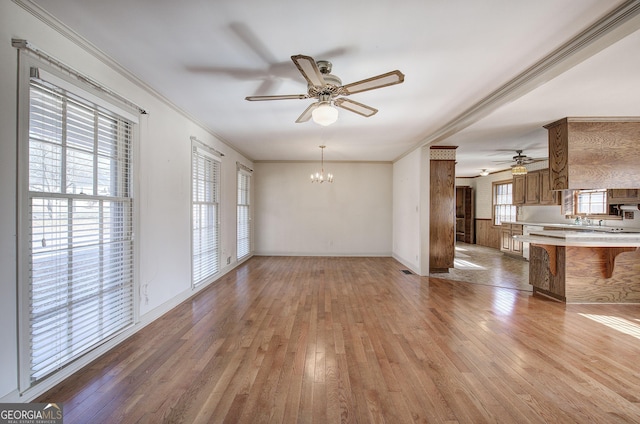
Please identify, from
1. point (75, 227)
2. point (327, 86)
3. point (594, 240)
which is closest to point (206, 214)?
point (75, 227)

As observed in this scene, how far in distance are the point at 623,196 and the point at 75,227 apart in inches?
326

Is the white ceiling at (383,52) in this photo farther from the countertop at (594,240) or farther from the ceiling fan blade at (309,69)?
the countertop at (594,240)

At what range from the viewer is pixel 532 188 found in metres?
7.06

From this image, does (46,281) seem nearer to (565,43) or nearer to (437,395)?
(437,395)

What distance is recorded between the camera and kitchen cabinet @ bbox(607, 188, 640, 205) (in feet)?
16.0

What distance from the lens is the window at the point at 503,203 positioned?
833 centimetres

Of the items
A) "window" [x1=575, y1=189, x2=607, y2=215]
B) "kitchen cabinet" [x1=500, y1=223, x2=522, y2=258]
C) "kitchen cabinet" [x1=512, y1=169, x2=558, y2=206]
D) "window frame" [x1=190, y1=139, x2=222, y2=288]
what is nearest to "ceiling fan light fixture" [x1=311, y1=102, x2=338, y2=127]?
"window frame" [x1=190, y1=139, x2=222, y2=288]

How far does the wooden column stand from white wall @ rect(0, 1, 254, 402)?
4.35 meters

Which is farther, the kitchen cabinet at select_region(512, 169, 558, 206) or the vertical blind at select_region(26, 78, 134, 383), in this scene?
the kitchen cabinet at select_region(512, 169, 558, 206)

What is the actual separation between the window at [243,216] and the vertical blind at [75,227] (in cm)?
355

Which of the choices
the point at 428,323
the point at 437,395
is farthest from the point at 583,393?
the point at 428,323
